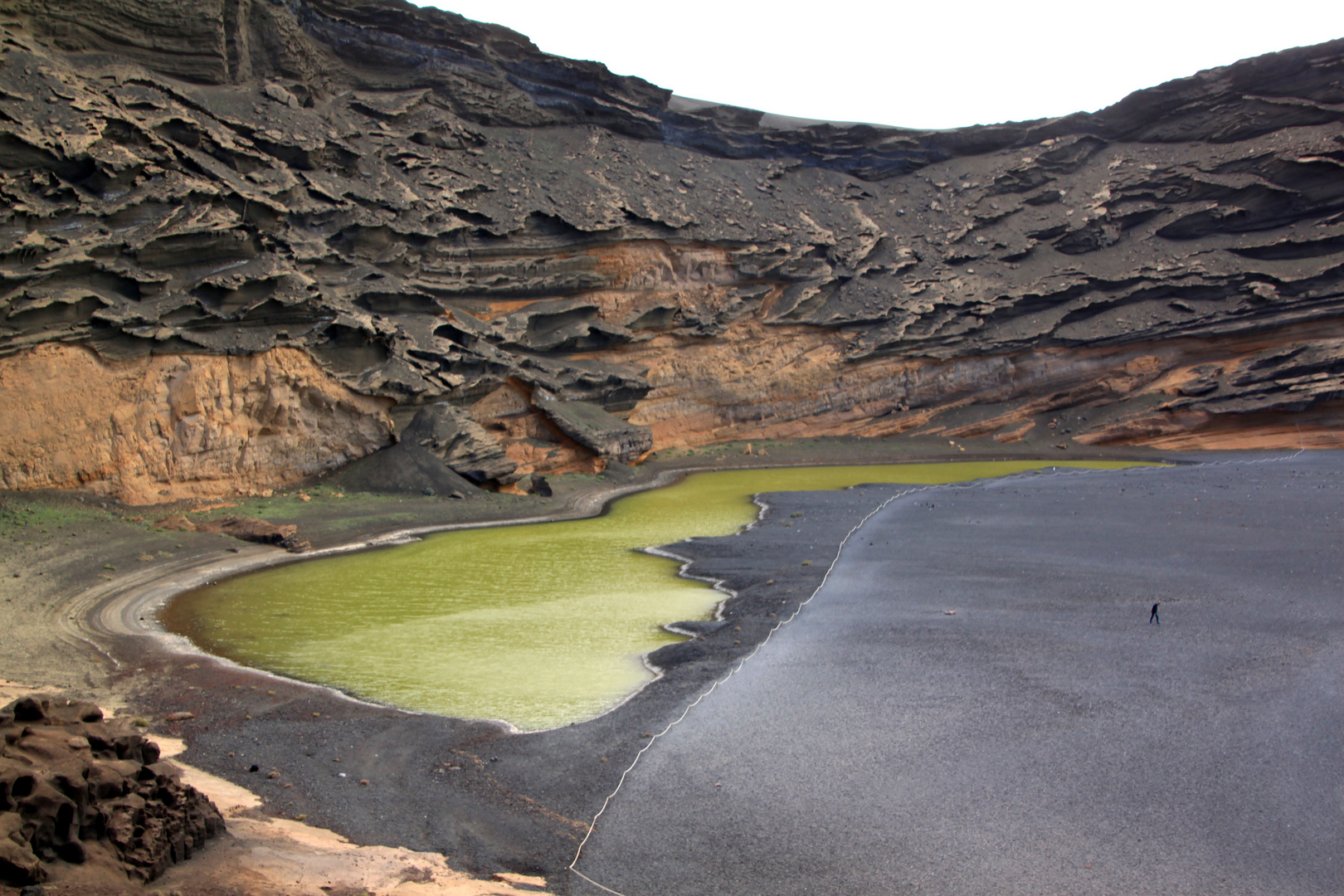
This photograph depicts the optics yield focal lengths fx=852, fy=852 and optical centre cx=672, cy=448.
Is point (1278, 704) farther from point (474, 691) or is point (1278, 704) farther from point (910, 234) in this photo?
point (910, 234)

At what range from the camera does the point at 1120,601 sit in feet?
33.7

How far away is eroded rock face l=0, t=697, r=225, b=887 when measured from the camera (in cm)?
445

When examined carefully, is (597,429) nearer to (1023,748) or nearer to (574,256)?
→ (574,256)

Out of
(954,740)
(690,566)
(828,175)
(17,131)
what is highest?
(828,175)

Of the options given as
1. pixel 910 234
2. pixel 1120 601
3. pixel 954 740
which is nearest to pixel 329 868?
pixel 954 740

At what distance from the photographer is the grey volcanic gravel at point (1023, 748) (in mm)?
5184

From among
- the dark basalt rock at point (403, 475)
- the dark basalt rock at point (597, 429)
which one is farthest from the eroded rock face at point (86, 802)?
the dark basalt rock at point (597, 429)

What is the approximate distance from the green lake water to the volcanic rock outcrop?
7.60 metres

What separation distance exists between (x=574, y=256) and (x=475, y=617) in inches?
1003

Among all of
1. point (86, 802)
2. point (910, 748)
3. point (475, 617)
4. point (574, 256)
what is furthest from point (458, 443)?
point (86, 802)

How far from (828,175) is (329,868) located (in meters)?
48.3

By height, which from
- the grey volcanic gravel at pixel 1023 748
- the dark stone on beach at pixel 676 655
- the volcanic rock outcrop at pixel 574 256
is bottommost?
the dark stone on beach at pixel 676 655

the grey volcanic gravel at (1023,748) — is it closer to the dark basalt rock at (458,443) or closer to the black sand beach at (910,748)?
the black sand beach at (910,748)

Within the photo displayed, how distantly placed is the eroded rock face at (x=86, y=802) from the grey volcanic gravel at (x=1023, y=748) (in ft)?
8.05
